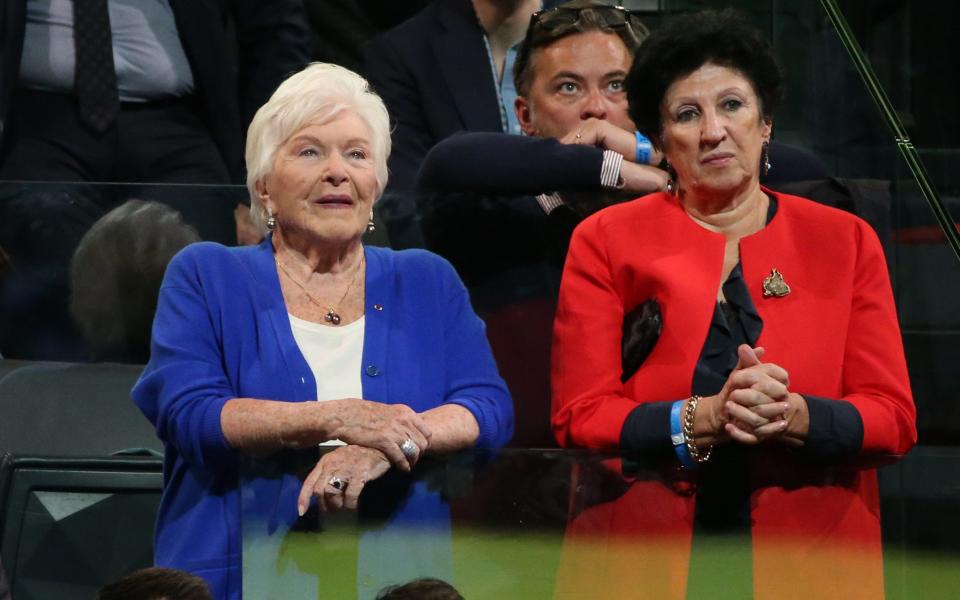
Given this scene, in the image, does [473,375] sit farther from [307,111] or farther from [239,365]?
[307,111]

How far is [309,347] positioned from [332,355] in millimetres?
37

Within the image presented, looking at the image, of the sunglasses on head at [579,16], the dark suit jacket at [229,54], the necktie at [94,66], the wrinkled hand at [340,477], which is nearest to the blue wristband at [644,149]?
the sunglasses on head at [579,16]

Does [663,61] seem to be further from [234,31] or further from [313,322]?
[234,31]

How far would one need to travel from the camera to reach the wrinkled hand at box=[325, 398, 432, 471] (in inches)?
87.8

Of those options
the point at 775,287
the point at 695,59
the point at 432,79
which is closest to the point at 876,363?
the point at 775,287

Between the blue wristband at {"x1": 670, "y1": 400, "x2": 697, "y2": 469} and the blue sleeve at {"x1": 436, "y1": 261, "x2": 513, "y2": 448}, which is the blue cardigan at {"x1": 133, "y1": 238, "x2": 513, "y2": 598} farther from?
the blue wristband at {"x1": 670, "y1": 400, "x2": 697, "y2": 469}

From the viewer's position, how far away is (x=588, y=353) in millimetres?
2533

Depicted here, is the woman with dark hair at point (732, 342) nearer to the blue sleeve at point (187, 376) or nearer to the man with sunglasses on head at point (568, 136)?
the man with sunglasses on head at point (568, 136)

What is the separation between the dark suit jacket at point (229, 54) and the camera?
11.7ft

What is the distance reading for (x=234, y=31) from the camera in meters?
4.10

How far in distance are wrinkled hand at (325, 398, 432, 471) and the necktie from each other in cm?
146

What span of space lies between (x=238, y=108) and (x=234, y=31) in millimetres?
370

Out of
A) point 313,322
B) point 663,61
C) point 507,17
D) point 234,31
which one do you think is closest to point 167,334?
point 313,322

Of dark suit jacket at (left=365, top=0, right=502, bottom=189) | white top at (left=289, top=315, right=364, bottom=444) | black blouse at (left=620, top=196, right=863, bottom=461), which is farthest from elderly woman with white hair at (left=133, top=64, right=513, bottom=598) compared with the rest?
dark suit jacket at (left=365, top=0, right=502, bottom=189)
